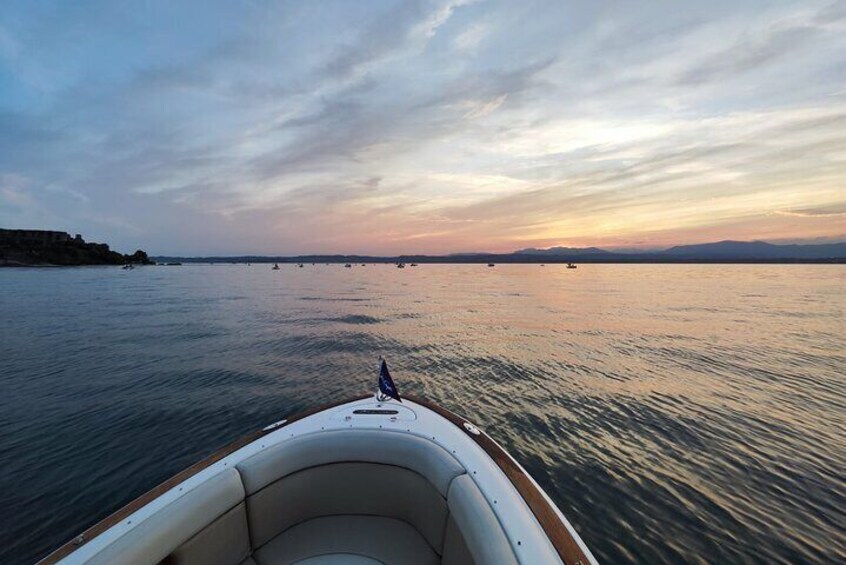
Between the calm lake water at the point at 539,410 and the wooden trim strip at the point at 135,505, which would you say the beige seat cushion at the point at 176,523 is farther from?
the calm lake water at the point at 539,410

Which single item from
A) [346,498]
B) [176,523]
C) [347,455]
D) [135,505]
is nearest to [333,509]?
[346,498]

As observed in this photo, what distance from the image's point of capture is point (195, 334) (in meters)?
24.2

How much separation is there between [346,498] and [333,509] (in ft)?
0.77

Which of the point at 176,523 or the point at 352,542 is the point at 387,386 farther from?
the point at 176,523

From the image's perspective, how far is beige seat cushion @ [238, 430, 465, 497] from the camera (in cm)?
432

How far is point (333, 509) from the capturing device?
4.83 meters

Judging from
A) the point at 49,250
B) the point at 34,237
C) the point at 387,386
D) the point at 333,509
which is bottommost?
the point at 333,509

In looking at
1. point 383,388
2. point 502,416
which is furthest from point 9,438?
point 502,416

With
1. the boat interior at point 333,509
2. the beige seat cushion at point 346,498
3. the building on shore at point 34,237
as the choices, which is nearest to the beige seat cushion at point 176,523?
the boat interior at point 333,509

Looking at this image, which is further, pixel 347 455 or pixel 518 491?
pixel 347 455

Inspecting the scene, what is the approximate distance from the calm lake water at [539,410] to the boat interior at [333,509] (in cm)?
399

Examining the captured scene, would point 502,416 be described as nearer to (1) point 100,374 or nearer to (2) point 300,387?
(2) point 300,387

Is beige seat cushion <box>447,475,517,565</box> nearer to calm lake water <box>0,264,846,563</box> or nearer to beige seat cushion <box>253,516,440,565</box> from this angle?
beige seat cushion <box>253,516,440,565</box>

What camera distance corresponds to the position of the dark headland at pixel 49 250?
142m
